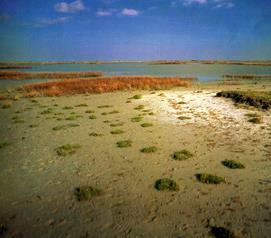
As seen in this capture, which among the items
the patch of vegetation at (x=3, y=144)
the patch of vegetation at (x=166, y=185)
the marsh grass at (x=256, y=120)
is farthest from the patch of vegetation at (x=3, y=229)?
the marsh grass at (x=256, y=120)

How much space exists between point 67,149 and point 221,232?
8399 mm

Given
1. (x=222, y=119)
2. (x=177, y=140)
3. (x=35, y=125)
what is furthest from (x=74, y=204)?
(x=222, y=119)

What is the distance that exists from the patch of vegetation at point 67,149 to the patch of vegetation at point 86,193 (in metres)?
3.77

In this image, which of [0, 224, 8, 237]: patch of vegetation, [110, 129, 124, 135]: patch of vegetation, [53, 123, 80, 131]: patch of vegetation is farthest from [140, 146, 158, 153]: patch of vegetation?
[53, 123, 80, 131]: patch of vegetation

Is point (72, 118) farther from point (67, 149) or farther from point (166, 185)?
point (166, 185)

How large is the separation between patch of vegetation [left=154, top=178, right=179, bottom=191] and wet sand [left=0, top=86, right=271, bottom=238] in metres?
0.21

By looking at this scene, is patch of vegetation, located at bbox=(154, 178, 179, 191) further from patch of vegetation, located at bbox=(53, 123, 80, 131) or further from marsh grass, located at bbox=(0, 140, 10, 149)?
patch of vegetation, located at bbox=(53, 123, 80, 131)

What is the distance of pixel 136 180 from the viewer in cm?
923

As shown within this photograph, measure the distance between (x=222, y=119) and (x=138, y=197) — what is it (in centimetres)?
1142

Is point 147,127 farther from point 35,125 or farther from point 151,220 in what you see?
point 151,220

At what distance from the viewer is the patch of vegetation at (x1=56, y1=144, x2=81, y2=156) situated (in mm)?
12062

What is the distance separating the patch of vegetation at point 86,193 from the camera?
8062 millimetres

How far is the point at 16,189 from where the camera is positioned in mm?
8734

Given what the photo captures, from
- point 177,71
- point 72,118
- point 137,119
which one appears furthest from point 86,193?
point 177,71
